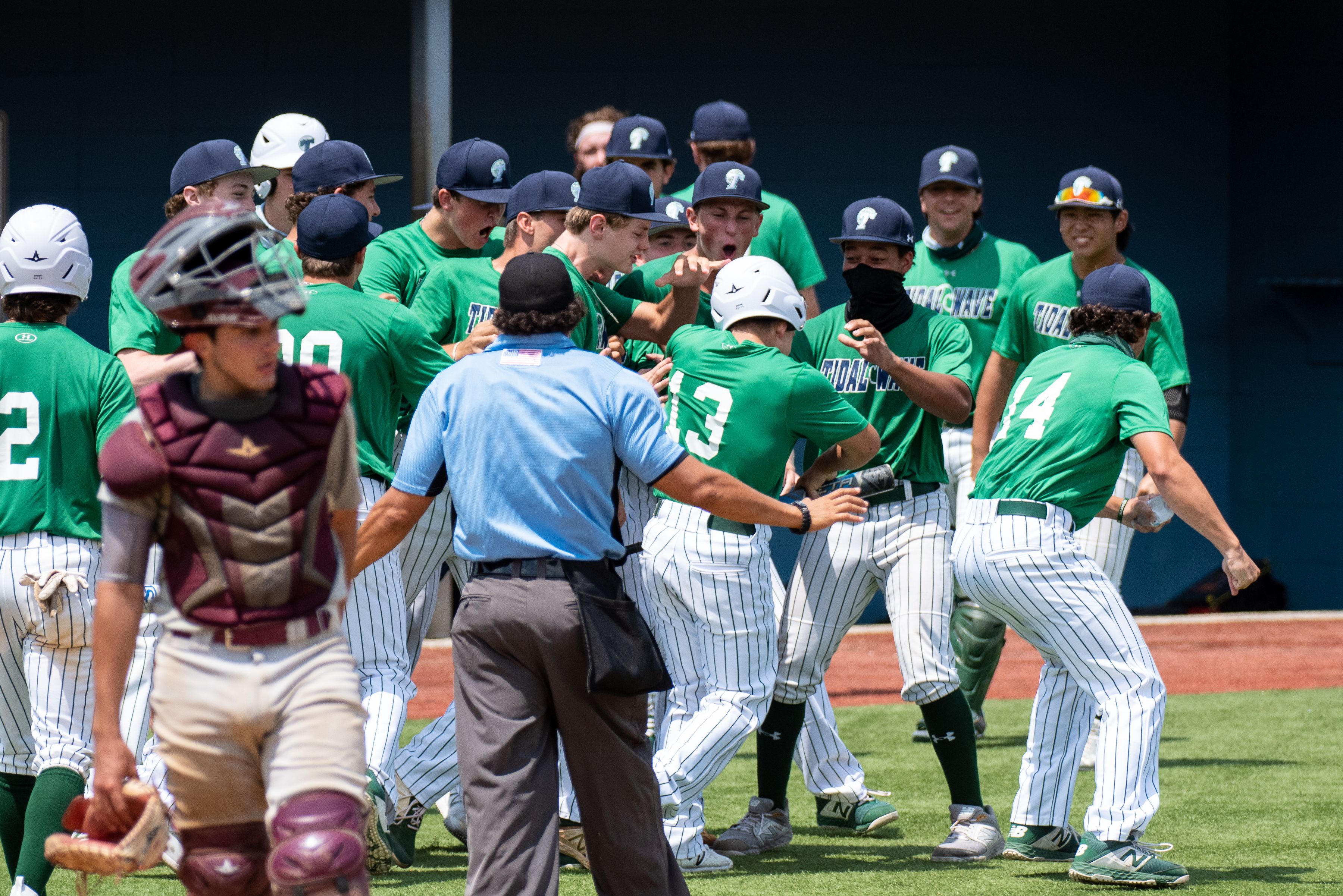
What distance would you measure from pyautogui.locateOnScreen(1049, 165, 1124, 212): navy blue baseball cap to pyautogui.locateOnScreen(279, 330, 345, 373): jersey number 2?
10.9 ft

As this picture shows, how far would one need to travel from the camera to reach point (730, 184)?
20.4ft

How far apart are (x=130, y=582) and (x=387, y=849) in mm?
2114

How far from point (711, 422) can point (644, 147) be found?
6.91ft

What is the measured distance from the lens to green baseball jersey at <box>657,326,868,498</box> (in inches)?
205

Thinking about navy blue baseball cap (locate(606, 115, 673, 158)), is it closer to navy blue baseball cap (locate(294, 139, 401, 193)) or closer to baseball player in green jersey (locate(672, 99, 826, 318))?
baseball player in green jersey (locate(672, 99, 826, 318))

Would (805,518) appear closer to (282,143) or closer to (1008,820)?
(1008,820)

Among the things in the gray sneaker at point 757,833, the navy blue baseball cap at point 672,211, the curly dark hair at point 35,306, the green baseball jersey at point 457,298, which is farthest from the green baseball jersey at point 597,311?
the gray sneaker at point 757,833

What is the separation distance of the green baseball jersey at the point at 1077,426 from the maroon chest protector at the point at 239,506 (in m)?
2.61

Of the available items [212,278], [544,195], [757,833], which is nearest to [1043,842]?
[757,833]

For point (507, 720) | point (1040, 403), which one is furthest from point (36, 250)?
point (1040, 403)

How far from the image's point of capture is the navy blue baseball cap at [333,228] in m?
4.99

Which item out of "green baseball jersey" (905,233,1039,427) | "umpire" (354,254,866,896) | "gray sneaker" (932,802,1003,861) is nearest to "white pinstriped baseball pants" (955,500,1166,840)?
"gray sneaker" (932,802,1003,861)

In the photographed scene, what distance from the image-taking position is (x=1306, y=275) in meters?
13.5

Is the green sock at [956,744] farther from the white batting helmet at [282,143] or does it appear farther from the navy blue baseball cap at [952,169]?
the white batting helmet at [282,143]
